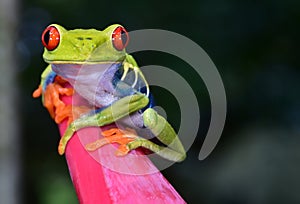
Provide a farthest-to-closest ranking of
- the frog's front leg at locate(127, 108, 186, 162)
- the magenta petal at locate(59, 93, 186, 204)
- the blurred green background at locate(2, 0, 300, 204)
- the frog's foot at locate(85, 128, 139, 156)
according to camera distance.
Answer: the blurred green background at locate(2, 0, 300, 204) < the frog's front leg at locate(127, 108, 186, 162) < the frog's foot at locate(85, 128, 139, 156) < the magenta petal at locate(59, 93, 186, 204)

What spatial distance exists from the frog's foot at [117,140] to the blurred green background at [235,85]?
1.06 m

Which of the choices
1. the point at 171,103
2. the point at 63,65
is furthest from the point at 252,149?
the point at 63,65

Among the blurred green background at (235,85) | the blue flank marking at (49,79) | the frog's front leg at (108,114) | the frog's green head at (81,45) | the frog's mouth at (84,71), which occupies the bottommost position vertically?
the blurred green background at (235,85)

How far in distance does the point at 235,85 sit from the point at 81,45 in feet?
4.10

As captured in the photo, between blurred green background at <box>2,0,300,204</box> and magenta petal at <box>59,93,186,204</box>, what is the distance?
1.28 m

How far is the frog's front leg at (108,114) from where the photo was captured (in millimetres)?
832

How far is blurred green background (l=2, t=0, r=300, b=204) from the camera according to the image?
1952 millimetres

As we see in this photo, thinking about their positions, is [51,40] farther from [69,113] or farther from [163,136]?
[163,136]

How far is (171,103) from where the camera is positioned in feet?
7.05

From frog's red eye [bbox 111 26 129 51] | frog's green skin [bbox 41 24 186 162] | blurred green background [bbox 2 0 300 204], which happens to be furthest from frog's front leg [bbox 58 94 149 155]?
blurred green background [bbox 2 0 300 204]

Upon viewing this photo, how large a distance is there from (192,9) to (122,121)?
126 cm

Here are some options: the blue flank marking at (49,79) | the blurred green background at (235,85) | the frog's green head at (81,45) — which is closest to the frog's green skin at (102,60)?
the frog's green head at (81,45)

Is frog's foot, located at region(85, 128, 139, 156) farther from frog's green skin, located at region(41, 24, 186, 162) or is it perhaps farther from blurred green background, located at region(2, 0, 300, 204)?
blurred green background, located at region(2, 0, 300, 204)

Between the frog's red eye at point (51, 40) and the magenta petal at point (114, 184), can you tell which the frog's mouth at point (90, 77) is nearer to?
the frog's red eye at point (51, 40)
